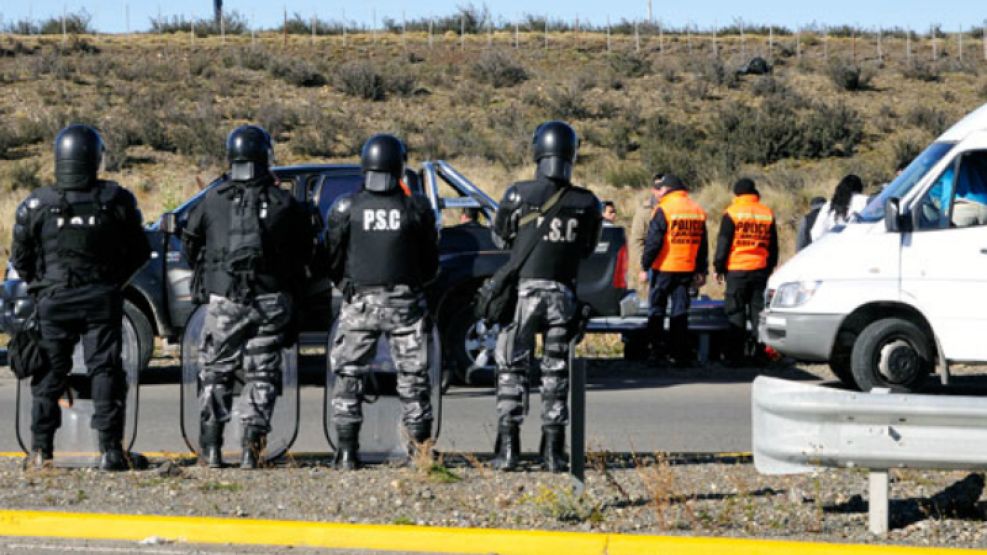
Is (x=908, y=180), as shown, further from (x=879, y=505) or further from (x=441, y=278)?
(x=879, y=505)

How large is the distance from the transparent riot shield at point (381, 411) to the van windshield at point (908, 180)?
4330 millimetres

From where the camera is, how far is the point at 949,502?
7.29m

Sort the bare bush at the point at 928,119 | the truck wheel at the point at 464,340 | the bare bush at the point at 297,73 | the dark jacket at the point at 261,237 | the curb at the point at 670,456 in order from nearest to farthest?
1. the dark jacket at the point at 261,237
2. the curb at the point at 670,456
3. the truck wheel at the point at 464,340
4. the bare bush at the point at 928,119
5. the bare bush at the point at 297,73

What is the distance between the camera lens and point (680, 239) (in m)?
14.3

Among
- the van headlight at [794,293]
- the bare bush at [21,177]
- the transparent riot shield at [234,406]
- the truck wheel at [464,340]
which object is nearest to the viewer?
the transparent riot shield at [234,406]

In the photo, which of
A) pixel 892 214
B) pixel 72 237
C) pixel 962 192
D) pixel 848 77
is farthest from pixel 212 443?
pixel 848 77

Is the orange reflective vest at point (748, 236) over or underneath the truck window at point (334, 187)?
underneath

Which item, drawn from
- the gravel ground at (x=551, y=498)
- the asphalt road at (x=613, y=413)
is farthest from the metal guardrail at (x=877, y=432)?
the asphalt road at (x=613, y=413)

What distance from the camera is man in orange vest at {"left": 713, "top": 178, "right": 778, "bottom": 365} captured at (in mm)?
14273

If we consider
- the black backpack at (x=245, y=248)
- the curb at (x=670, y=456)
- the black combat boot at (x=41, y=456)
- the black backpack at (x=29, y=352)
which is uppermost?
the black backpack at (x=245, y=248)

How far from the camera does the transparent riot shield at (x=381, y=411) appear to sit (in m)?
8.65

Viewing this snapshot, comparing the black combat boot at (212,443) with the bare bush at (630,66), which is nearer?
the black combat boot at (212,443)

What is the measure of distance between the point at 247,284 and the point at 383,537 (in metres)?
2.13

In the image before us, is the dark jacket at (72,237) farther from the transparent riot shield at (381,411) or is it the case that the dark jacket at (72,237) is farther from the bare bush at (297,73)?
the bare bush at (297,73)
